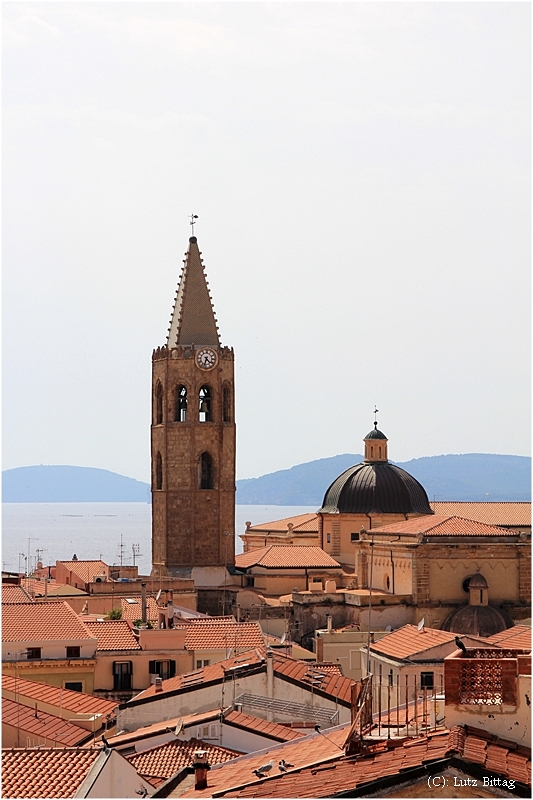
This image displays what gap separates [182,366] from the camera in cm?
7481

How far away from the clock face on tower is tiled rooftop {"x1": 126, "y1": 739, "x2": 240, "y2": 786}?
50.3 m

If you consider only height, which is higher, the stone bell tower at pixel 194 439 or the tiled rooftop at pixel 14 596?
the stone bell tower at pixel 194 439

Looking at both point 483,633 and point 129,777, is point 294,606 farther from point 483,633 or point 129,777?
point 129,777

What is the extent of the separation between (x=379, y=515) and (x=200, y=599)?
8749mm

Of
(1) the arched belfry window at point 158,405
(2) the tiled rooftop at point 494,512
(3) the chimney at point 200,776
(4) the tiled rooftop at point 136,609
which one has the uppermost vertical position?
(1) the arched belfry window at point 158,405

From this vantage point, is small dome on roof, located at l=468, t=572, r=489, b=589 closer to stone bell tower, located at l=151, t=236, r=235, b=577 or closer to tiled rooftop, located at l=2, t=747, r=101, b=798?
stone bell tower, located at l=151, t=236, r=235, b=577

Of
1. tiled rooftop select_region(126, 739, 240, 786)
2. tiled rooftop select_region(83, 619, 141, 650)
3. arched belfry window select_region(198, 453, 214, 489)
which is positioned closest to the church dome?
arched belfry window select_region(198, 453, 214, 489)

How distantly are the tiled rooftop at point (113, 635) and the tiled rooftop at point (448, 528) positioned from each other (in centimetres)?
2224

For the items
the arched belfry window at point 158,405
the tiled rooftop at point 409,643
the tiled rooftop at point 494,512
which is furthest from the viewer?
the arched belfry window at point 158,405

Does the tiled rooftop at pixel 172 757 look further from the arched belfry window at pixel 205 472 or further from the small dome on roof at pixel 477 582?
the arched belfry window at pixel 205 472

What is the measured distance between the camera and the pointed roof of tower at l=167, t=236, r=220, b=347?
75562 millimetres

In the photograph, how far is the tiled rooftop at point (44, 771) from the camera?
729 inches

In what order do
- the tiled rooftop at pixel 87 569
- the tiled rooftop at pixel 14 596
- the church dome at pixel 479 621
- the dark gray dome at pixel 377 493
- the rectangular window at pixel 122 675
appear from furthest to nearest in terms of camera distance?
1. the dark gray dome at pixel 377 493
2. the tiled rooftop at pixel 87 569
3. the church dome at pixel 479 621
4. the tiled rooftop at pixel 14 596
5. the rectangular window at pixel 122 675

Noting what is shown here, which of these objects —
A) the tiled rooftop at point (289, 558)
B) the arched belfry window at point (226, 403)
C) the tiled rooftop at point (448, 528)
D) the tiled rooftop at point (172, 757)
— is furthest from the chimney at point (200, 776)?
the arched belfry window at point (226, 403)
